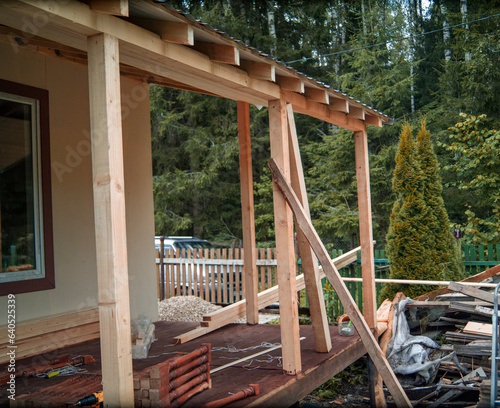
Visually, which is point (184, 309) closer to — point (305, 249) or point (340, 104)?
point (305, 249)

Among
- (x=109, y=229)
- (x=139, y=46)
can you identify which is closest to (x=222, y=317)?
(x=109, y=229)

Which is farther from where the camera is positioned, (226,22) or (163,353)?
(226,22)

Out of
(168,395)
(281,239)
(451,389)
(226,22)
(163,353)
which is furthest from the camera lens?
(226,22)

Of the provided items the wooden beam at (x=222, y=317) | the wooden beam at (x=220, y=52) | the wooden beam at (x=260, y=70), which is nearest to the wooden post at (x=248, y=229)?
the wooden beam at (x=222, y=317)

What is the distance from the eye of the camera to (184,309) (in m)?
10.5

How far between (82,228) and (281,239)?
248 cm

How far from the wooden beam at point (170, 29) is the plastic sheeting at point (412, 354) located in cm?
584

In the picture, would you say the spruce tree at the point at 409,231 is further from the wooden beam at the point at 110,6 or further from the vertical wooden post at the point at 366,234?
the wooden beam at the point at 110,6

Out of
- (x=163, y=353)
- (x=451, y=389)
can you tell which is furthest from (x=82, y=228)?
(x=451, y=389)

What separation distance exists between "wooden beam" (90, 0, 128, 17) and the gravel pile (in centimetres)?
800

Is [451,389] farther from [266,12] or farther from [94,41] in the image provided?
[266,12]

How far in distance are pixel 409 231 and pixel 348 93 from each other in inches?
339

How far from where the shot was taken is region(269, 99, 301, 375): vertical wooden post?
448 centimetres

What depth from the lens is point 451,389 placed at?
661 cm
